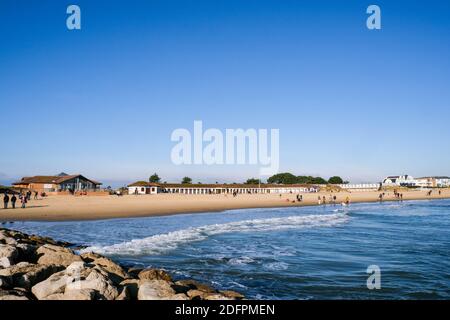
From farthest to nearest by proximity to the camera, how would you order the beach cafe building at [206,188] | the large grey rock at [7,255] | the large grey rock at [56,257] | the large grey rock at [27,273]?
the beach cafe building at [206,188], the large grey rock at [56,257], the large grey rock at [7,255], the large grey rock at [27,273]

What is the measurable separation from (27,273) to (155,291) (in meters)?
3.04

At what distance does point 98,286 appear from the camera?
23.7 feet

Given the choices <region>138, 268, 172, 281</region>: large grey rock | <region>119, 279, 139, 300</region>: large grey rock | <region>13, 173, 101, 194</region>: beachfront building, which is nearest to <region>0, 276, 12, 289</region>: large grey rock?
Answer: <region>119, 279, 139, 300</region>: large grey rock

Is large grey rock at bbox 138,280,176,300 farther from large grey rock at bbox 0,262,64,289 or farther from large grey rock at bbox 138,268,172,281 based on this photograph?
large grey rock at bbox 0,262,64,289

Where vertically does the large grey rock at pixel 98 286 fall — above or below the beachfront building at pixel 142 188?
above

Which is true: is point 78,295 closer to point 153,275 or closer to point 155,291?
point 155,291

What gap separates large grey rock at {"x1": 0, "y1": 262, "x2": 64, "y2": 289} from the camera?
7.74 meters

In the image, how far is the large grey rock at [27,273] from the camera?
25.4 ft

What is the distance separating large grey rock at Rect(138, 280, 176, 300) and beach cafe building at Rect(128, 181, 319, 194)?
78484 millimetres

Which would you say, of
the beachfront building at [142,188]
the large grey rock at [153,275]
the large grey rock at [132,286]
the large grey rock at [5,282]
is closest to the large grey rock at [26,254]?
the large grey rock at [153,275]

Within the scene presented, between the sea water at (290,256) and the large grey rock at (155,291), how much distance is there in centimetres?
314

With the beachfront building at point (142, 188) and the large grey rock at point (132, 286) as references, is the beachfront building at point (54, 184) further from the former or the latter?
the large grey rock at point (132, 286)
